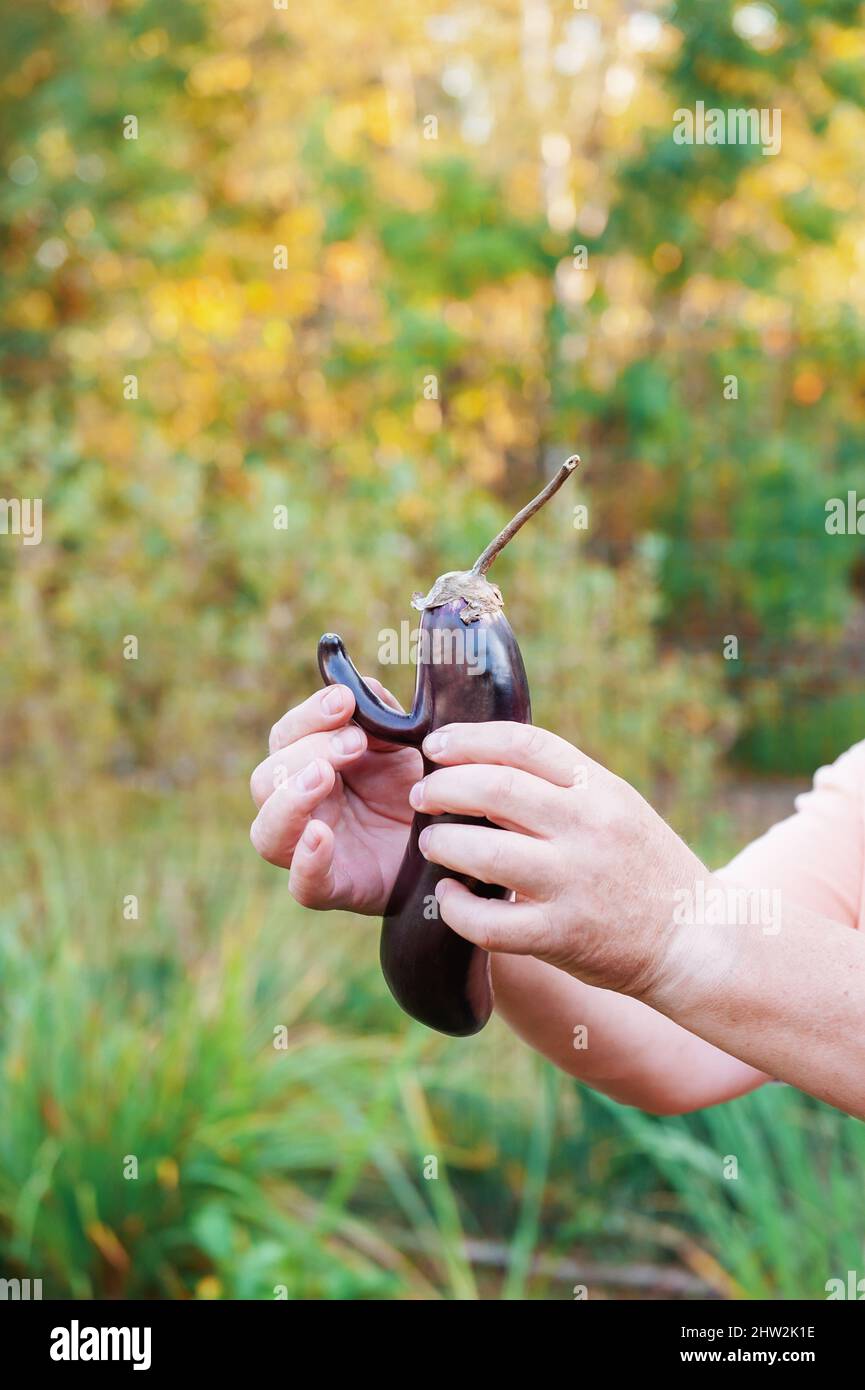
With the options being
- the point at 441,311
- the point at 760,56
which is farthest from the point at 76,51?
the point at 760,56

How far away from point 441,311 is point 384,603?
277cm

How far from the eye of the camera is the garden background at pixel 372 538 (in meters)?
3.05

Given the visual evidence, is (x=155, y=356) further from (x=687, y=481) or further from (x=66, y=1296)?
(x=66, y=1296)

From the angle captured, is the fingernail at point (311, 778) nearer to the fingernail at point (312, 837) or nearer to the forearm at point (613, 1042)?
the fingernail at point (312, 837)

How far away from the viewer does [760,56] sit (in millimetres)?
5996

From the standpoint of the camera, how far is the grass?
9.53 ft

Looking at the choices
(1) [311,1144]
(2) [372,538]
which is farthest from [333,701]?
(2) [372,538]

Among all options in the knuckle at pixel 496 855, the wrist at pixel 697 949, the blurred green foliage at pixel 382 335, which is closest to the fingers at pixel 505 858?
the knuckle at pixel 496 855

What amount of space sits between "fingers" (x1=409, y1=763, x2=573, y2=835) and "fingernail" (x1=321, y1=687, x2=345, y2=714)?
0.18 meters

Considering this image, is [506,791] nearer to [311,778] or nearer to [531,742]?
[531,742]

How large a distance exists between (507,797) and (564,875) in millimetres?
84

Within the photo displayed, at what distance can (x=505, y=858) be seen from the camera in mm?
1053

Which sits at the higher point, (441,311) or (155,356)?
(441,311)

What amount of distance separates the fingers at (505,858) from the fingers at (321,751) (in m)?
0.19
